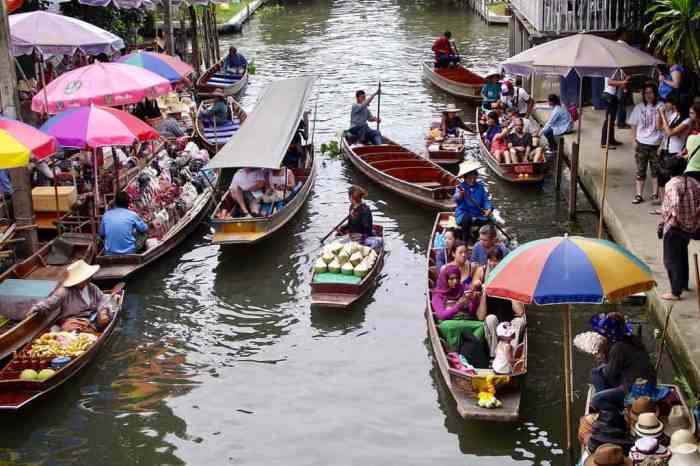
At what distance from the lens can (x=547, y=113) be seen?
74.6 feet

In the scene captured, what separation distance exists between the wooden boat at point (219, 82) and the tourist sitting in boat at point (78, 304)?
15773mm

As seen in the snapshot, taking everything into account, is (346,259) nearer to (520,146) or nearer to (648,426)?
(520,146)

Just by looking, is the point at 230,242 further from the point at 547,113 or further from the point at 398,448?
the point at 547,113

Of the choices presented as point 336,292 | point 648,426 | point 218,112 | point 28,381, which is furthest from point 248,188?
point 648,426

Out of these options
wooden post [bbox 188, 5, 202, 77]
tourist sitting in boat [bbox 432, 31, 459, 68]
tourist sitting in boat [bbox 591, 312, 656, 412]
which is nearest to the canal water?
tourist sitting in boat [bbox 591, 312, 656, 412]

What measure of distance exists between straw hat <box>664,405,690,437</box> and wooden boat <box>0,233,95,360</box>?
753cm

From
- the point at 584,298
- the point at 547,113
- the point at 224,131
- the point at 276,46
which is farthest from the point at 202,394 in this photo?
the point at 276,46

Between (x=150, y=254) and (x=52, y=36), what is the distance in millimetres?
6780

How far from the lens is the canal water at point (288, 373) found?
418 inches

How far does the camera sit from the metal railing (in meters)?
21.3

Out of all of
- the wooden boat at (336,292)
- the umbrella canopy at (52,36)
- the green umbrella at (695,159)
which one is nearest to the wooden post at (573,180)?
the green umbrella at (695,159)

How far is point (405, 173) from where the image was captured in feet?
63.1

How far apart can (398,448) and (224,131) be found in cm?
1327

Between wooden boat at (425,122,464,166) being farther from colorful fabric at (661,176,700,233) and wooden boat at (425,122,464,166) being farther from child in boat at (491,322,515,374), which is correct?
child in boat at (491,322,515,374)
